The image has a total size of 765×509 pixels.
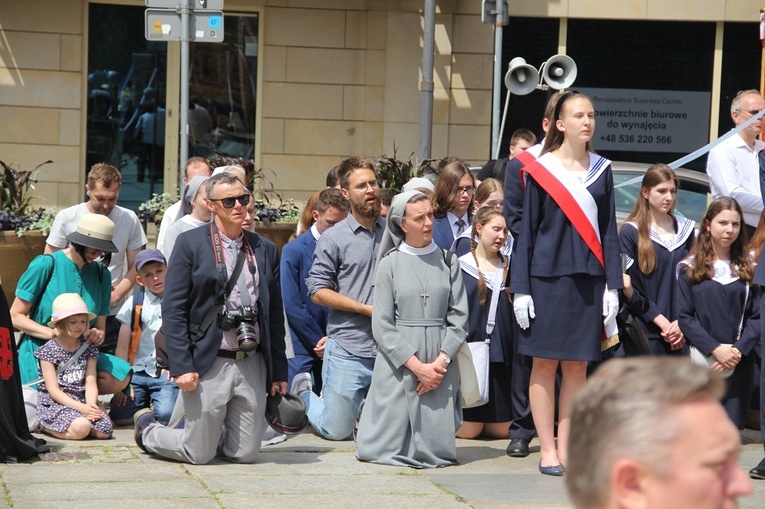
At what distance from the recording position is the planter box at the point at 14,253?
1137 centimetres

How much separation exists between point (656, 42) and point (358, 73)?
433cm

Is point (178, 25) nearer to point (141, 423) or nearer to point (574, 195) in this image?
point (141, 423)

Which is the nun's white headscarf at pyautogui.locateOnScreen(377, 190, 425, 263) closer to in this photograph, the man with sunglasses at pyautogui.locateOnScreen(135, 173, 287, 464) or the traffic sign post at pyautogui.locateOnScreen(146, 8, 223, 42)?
the man with sunglasses at pyautogui.locateOnScreen(135, 173, 287, 464)

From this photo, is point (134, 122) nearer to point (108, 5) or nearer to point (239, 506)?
point (108, 5)

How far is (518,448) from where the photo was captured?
23.8ft

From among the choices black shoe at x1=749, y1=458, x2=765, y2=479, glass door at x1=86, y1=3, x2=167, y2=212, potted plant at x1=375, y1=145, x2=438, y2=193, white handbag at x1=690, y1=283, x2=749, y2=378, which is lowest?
black shoe at x1=749, y1=458, x2=765, y2=479

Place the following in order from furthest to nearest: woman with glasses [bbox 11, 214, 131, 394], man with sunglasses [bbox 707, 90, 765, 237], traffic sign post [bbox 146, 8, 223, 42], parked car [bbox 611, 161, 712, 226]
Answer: parked car [bbox 611, 161, 712, 226] → traffic sign post [bbox 146, 8, 223, 42] → man with sunglasses [bbox 707, 90, 765, 237] → woman with glasses [bbox 11, 214, 131, 394]

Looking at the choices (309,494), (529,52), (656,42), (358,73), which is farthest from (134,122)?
(309,494)

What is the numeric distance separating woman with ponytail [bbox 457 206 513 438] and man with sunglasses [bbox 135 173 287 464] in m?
1.43

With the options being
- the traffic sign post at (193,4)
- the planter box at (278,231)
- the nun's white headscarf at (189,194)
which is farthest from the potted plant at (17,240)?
the nun's white headscarf at (189,194)

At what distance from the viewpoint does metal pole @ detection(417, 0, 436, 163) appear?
48.1 ft

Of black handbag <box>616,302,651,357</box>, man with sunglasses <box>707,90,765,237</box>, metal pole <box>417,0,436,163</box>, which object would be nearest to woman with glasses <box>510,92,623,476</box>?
black handbag <box>616,302,651,357</box>

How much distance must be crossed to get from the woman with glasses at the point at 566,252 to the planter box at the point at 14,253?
6.33 metres

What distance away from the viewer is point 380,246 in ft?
24.0
